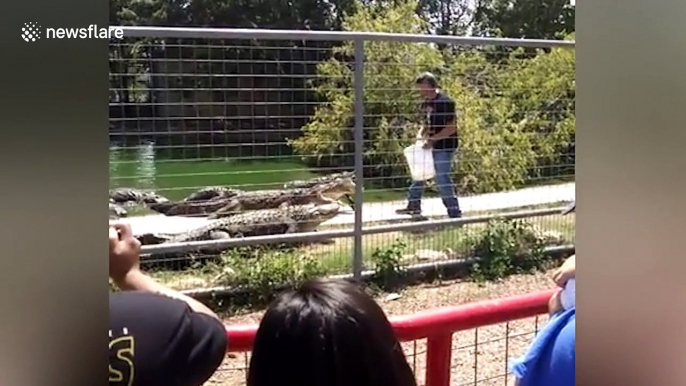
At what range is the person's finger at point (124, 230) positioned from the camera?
3.21 ft

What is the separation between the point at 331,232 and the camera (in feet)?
3.69

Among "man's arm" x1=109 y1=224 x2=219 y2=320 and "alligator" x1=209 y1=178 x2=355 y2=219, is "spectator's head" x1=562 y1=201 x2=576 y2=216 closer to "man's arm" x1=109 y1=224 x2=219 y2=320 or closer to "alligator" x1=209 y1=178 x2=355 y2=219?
"alligator" x1=209 y1=178 x2=355 y2=219

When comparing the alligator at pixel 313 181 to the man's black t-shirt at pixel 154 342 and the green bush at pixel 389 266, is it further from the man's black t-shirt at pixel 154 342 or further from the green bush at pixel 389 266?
the man's black t-shirt at pixel 154 342

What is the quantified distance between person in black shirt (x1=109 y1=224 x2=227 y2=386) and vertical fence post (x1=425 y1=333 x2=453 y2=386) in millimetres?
390

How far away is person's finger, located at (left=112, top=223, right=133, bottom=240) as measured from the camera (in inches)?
38.5

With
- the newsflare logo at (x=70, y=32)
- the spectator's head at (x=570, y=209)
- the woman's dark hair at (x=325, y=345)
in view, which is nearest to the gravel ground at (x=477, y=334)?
the spectator's head at (x=570, y=209)

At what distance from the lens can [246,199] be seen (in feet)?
3.54

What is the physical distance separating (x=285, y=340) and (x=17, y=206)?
1.23 ft

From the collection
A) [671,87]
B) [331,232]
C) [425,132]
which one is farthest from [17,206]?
[671,87]

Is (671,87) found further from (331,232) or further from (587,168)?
(331,232)

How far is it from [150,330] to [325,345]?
0.85 feet

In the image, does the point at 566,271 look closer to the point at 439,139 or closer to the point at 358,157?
the point at 439,139

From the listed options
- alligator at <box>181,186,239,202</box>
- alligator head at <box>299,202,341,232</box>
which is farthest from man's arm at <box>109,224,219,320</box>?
alligator head at <box>299,202,341,232</box>

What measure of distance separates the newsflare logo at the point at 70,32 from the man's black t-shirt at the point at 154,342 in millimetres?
344
